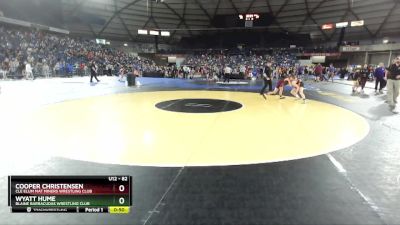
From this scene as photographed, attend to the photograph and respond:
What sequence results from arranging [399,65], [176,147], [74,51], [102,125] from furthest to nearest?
[74,51] < [399,65] < [102,125] < [176,147]

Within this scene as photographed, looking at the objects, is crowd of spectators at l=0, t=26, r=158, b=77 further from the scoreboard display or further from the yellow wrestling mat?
the scoreboard display

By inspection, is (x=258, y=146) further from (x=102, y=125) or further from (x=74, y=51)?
(x=74, y=51)

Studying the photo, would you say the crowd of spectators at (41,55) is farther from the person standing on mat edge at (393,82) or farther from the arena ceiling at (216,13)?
the person standing on mat edge at (393,82)

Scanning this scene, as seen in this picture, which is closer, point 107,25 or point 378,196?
point 378,196

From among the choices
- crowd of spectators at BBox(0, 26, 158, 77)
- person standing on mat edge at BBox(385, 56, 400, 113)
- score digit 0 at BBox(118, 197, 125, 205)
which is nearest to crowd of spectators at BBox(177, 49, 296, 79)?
crowd of spectators at BBox(0, 26, 158, 77)

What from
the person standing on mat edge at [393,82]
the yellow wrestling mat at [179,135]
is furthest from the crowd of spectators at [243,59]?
the yellow wrestling mat at [179,135]

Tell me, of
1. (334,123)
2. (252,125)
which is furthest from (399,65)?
(252,125)

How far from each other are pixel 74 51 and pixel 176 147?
1232 inches

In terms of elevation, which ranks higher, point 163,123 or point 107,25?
point 107,25

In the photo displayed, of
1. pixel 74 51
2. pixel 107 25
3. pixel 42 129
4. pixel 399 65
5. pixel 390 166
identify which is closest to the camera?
pixel 390 166

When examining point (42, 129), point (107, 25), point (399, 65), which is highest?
point (107, 25)

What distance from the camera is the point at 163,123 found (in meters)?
6.45

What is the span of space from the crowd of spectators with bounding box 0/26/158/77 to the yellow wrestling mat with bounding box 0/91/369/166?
709 inches
